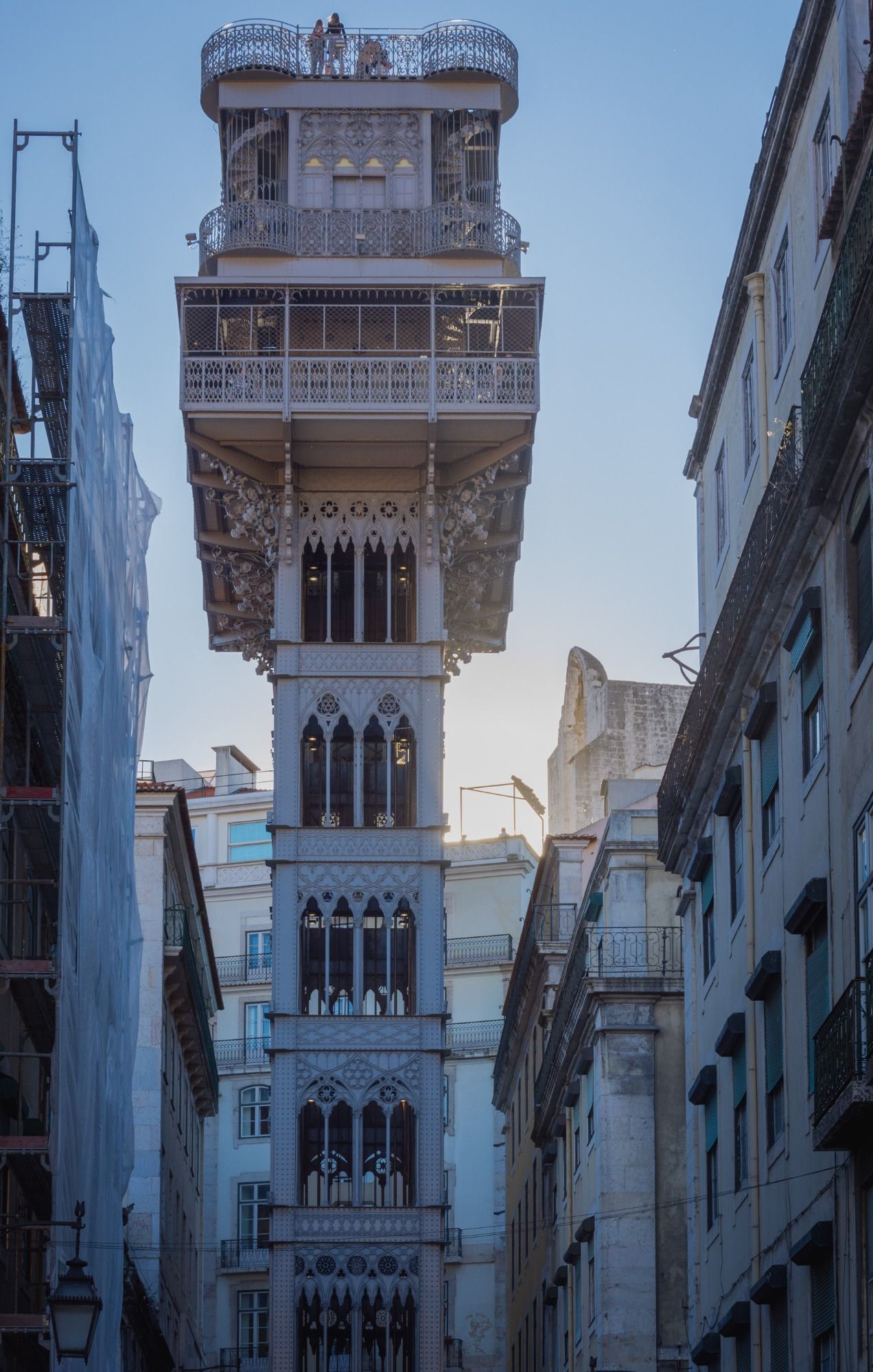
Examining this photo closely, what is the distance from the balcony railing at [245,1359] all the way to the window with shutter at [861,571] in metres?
51.8

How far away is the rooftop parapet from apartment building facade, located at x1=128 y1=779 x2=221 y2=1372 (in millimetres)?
14042

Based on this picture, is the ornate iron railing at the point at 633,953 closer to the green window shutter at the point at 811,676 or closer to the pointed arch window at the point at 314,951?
the pointed arch window at the point at 314,951

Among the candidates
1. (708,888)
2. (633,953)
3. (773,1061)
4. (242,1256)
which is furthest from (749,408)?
(242,1256)

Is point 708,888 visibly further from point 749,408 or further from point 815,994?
point 815,994

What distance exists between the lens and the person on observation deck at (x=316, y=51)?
5297 centimetres

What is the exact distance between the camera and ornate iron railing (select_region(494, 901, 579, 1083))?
2277 inches

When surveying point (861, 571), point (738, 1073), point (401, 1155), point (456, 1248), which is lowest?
point (738, 1073)

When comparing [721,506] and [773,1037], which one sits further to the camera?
[721,506]

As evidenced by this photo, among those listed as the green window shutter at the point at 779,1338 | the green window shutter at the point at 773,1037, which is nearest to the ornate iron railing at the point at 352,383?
the green window shutter at the point at 773,1037

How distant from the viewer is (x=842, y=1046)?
20688mm

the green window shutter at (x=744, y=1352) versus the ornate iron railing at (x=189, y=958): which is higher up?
the ornate iron railing at (x=189, y=958)

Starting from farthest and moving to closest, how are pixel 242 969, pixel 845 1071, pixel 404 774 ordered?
1. pixel 242 969
2. pixel 404 774
3. pixel 845 1071

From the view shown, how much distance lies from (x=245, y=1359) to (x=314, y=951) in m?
29.5

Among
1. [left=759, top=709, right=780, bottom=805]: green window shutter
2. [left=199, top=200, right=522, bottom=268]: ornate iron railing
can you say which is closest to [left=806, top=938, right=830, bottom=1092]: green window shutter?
[left=759, top=709, right=780, bottom=805]: green window shutter
